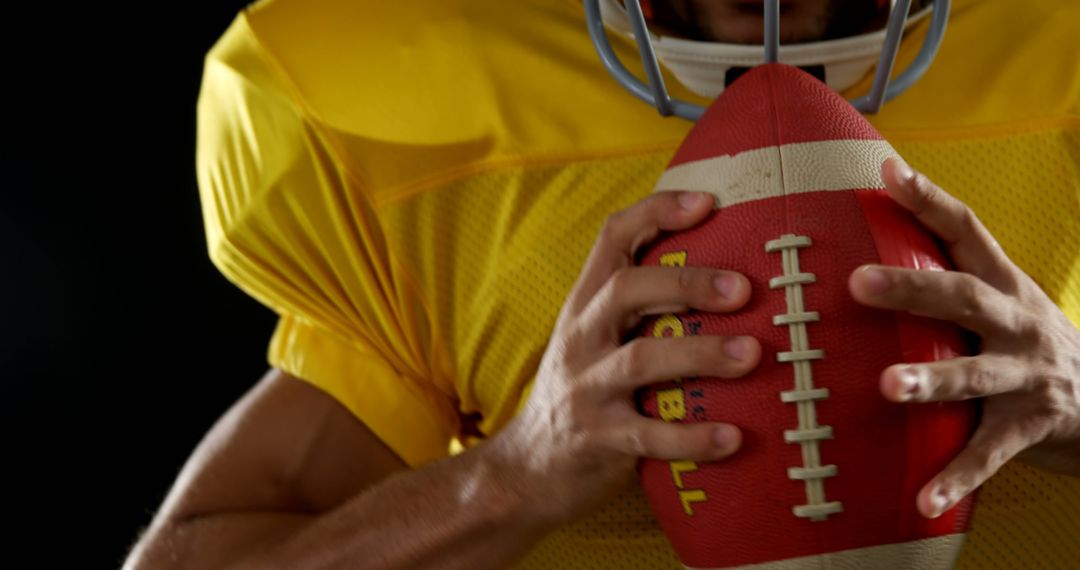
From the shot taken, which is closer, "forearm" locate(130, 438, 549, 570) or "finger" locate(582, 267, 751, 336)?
"finger" locate(582, 267, 751, 336)

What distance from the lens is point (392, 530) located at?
103cm

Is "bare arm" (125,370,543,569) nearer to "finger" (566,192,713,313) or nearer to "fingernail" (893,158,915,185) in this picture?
"finger" (566,192,713,313)

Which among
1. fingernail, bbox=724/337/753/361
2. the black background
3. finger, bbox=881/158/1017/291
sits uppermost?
finger, bbox=881/158/1017/291

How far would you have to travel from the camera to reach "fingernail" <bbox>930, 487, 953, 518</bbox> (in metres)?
0.82

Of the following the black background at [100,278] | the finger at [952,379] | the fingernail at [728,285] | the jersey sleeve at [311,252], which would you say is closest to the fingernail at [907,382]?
the finger at [952,379]

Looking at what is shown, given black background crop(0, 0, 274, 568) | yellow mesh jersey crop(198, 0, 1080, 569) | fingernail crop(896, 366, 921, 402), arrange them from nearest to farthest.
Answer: fingernail crop(896, 366, 921, 402) → yellow mesh jersey crop(198, 0, 1080, 569) → black background crop(0, 0, 274, 568)

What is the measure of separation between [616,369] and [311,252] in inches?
14.3

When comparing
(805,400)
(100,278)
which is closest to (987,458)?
(805,400)

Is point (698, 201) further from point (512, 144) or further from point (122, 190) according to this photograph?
point (122, 190)

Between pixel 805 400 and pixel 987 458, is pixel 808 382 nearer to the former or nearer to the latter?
pixel 805 400

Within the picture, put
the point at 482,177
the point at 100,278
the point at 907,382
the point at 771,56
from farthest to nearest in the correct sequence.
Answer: the point at 100,278
the point at 482,177
the point at 771,56
the point at 907,382

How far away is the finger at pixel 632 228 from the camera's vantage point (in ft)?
2.86

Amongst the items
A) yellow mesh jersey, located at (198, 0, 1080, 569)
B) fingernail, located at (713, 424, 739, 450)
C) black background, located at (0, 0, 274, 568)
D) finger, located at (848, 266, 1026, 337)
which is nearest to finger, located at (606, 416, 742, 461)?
fingernail, located at (713, 424, 739, 450)

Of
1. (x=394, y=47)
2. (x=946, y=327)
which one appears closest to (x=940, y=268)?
(x=946, y=327)
